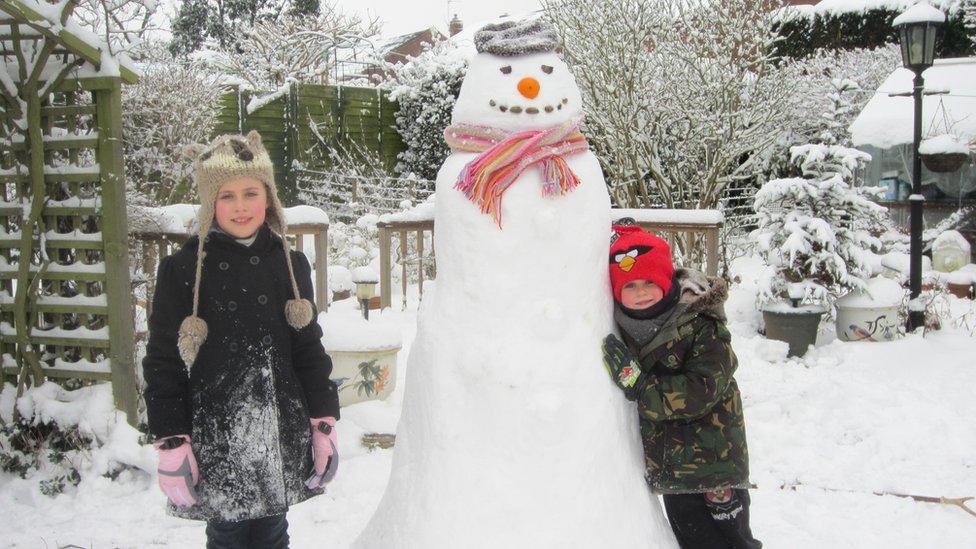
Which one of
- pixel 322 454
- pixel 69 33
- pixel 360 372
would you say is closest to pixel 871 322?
pixel 360 372

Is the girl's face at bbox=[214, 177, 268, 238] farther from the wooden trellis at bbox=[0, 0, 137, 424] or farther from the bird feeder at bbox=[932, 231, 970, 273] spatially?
the bird feeder at bbox=[932, 231, 970, 273]

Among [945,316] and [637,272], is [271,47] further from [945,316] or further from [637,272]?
[637,272]

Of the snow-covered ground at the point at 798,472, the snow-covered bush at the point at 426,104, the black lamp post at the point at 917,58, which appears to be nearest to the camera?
the snow-covered ground at the point at 798,472

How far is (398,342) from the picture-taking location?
4.17 m

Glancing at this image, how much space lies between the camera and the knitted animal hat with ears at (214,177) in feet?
6.70

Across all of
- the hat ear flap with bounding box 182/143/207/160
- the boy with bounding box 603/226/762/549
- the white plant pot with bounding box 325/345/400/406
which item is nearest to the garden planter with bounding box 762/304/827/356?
the white plant pot with bounding box 325/345/400/406

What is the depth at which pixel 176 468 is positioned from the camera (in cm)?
203

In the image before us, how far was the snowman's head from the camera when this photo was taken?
2.15 meters

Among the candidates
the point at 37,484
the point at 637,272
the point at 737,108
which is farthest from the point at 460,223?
the point at 737,108

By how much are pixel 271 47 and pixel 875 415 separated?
1326 centimetres

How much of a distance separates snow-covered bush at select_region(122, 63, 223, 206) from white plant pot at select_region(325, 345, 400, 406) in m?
4.71

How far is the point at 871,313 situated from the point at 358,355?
165 inches

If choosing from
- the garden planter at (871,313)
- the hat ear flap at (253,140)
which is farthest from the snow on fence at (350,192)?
the hat ear flap at (253,140)

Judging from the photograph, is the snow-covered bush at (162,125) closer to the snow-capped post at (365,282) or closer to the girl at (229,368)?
the snow-capped post at (365,282)
